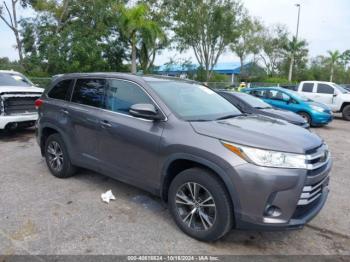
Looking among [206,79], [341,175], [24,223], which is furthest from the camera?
[206,79]

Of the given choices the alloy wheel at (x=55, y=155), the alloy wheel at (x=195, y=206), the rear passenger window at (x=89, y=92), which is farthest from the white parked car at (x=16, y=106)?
the alloy wheel at (x=195, y=206)

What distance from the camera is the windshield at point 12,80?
8.73 metres

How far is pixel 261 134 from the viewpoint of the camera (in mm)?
3160

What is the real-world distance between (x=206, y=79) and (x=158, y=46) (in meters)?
5.23

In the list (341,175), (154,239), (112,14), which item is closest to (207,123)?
(154,239)

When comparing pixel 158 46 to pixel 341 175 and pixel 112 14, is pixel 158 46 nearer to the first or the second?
pixel 112 14

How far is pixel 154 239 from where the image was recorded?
3.37m

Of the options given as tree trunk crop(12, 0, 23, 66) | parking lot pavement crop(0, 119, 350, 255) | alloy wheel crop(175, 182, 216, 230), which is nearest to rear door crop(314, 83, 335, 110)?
parking lot pavement crop(0, 119, 350, 255)

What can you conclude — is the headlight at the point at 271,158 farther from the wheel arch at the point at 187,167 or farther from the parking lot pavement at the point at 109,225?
the parking lot pavement at the point at 109,225

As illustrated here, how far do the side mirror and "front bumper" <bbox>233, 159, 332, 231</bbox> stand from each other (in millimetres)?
1158

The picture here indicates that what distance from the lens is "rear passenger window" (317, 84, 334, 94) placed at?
578 inches

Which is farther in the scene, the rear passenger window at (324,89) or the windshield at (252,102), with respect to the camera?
the rear passenger window at (324,89)

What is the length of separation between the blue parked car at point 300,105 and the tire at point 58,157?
9.12m

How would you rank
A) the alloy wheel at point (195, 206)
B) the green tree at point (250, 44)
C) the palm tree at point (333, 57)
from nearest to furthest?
the alloy wheel at point (195, 206) → the green tree at point (250, 44) → the palm tree at point (333, 57)
